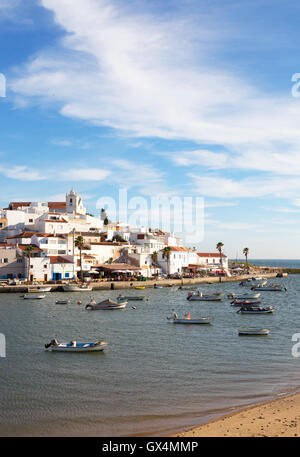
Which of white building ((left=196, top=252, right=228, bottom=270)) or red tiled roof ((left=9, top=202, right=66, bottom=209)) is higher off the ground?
red tiled roof ((left=9, top=202, right=66, bottom=209))

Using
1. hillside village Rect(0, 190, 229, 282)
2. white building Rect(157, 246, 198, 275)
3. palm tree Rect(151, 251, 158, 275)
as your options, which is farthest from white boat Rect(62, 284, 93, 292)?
white building Rect(157, 246, 198, 275)

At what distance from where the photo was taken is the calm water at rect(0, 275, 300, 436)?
20875 mm

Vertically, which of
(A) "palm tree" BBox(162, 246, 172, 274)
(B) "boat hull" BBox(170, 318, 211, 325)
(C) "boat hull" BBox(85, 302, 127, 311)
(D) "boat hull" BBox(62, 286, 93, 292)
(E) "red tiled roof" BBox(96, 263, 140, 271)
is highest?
(A) "palm tree" BBox(162, 246, 172, 274)

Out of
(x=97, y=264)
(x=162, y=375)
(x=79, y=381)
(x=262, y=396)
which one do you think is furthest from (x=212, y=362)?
(x=97, y=264)

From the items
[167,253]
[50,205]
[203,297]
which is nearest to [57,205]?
[50,205]

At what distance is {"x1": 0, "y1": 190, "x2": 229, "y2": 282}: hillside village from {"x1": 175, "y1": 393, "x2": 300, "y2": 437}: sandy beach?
74885mm

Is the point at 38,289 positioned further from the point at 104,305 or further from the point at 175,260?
the point at 175,260

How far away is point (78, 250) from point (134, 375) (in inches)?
3248

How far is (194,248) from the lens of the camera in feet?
503

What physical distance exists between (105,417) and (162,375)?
7.42m

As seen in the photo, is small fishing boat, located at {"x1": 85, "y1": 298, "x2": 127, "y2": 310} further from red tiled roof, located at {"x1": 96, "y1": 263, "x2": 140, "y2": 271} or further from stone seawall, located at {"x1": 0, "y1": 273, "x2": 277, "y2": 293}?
red tiled roof, located at {"x1": 96, "y1": 263, "x2": 140, "y2": 271}

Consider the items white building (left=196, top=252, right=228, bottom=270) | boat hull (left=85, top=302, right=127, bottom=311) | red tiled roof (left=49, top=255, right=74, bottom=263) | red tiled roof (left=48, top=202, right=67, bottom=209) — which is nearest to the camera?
boat hull (left=85, top=302, right=127, bottom=311)

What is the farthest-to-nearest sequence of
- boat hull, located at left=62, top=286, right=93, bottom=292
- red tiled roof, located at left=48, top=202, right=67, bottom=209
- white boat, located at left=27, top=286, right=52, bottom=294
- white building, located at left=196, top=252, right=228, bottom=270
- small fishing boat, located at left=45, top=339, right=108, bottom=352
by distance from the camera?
white building, located at left=196, top=252, right=228, bottom=270 → red tiled roof, located at left=48, top=202, right=67, bottom=209 → boat hull, located at left=62, top=286, right=93, bottom=292 → white boat, located at left=27, top=286, right=52, bottom=294 → small fishing boat, located at left=45, top=339, right=108, bottom=352

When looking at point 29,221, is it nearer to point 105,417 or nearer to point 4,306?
point 4,306
